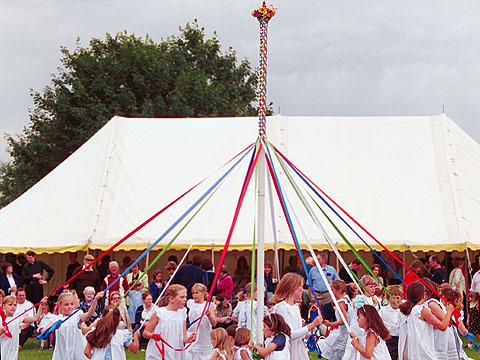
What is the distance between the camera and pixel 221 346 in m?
6.39

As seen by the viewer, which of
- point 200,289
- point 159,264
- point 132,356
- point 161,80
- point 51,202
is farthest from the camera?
point 161,80

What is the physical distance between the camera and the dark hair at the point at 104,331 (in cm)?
634

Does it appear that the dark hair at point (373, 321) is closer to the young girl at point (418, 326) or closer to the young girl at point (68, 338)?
the young girl at point (418, 326)

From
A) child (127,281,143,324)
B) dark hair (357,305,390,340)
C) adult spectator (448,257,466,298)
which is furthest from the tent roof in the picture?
dark hair (357,305,390,340)

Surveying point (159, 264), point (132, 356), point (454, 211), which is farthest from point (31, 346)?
point (454, 211)

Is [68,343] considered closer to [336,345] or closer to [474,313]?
[336,345]

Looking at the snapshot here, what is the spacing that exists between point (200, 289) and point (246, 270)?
613cm

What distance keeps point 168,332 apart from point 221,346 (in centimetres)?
70

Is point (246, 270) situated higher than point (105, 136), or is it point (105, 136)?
point (105, 136)

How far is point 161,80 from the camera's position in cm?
2702

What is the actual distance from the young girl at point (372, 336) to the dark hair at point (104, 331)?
1.99 m

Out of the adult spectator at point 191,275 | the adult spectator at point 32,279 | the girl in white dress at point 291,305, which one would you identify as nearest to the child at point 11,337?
the adult spectator at point 191,275

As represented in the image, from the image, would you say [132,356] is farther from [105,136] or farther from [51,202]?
[105,136]

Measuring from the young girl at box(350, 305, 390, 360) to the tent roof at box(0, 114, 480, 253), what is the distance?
7.00 metres
